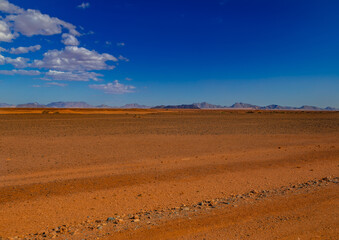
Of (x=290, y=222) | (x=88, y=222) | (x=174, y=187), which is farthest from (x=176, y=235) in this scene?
(x=174, y=187)

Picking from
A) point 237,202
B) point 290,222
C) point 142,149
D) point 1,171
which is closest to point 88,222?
point 237,202

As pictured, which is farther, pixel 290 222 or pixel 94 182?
pixel 94 182

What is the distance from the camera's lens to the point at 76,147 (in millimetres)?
17094

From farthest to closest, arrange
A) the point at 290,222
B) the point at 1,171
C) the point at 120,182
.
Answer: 1. the point at 1,171
2. the point at 120,182
3. the point at 290,222

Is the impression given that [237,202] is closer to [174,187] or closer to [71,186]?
[174,187]

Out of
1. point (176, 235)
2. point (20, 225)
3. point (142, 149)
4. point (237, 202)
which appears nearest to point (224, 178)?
point (237, 202)

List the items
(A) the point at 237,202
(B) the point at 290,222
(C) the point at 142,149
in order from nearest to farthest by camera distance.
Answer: (B) the point at 290,222 < (A) the point at 237,202 < (C) the point at 142,149

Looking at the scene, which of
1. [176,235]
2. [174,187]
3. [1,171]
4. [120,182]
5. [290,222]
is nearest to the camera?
[176,235]

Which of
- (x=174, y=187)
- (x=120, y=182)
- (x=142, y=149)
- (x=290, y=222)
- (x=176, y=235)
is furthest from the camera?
(x=142, y=149)

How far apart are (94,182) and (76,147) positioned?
885 centimetres

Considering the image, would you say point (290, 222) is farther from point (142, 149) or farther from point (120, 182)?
point (142, 149)

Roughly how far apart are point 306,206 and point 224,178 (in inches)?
135

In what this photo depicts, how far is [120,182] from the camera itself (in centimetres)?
904

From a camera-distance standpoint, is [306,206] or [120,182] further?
[120,182]
